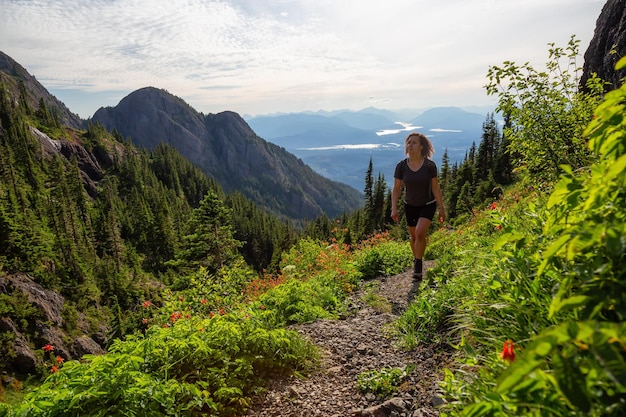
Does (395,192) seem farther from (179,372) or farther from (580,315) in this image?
(580,315)

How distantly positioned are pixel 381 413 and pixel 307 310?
9.57 feet

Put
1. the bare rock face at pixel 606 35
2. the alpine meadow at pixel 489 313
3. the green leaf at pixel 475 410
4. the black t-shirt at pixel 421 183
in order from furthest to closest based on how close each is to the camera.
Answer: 1. the bare rock face at pixel 606 35
2. the black t-shirt at pixel 421 183
3. the green leaf at pixel 475 410
4. the alpine meadow at pixel 489 313

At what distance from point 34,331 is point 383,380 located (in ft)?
193

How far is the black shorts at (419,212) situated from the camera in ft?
21.9

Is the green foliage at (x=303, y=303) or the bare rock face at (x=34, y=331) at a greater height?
the green foliage at (x=303, y=303)

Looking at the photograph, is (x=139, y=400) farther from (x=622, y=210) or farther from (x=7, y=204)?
(x=7, y=204)

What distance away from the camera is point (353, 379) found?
3949 mm

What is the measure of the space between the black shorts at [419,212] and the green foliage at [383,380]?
3.50m

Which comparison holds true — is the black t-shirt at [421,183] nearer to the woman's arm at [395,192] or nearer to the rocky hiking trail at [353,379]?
the woman's arm at [395,192]

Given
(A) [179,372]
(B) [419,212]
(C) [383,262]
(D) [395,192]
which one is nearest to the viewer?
(A) [179,372]


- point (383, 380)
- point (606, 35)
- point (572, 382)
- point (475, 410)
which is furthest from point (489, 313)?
point (606, 35)

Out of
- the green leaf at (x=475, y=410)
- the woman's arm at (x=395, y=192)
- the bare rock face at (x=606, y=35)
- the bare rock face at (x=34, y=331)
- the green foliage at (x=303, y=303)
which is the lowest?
the bare rock face at (x=34, y=331)

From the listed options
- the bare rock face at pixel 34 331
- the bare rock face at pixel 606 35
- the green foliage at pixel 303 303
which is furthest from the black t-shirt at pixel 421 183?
the bare rock face at pixel 34 331

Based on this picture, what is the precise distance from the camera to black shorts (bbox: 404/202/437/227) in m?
6.68
